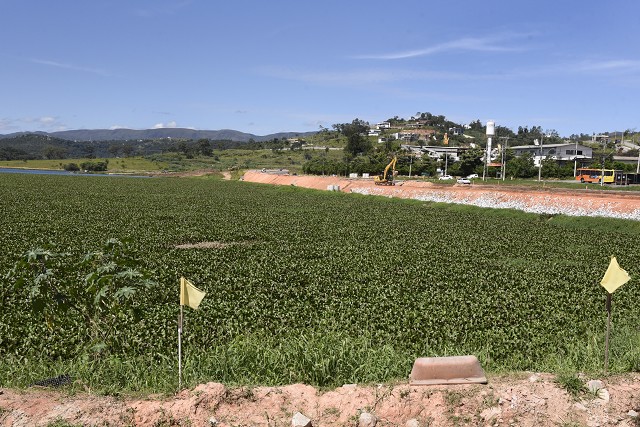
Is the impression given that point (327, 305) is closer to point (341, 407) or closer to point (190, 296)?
point (190, 296)

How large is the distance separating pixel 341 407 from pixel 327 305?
5.91 metres

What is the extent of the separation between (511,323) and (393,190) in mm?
43599

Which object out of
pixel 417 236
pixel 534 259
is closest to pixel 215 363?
pixel 534 259

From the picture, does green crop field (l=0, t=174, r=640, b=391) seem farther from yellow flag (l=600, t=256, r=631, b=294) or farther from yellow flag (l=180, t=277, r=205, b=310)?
yellow flag (l=600, t=256, r=631, b=294)

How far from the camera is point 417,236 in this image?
24188mm

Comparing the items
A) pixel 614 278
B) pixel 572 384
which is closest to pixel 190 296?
Answer: pixel 572 384

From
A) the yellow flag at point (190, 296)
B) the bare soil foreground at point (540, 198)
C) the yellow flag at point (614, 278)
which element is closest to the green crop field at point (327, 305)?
the yellow flag at point (190, 296)

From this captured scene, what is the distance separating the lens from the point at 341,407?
6195 millimetres

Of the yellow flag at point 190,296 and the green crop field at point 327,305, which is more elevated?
the yellow flag at point 190,296

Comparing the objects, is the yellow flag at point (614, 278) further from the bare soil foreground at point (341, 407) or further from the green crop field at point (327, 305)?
the bare soil foreground at point (341, 407)

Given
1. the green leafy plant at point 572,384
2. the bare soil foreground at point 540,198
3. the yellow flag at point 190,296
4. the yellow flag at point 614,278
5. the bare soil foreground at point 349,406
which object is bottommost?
the bare soil foreground at point 540,198

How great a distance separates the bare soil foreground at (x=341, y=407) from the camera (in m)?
5.92

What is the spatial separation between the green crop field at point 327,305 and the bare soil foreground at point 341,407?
74 centimetres

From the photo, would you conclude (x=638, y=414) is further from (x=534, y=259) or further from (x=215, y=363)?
(x=534, y=259)
